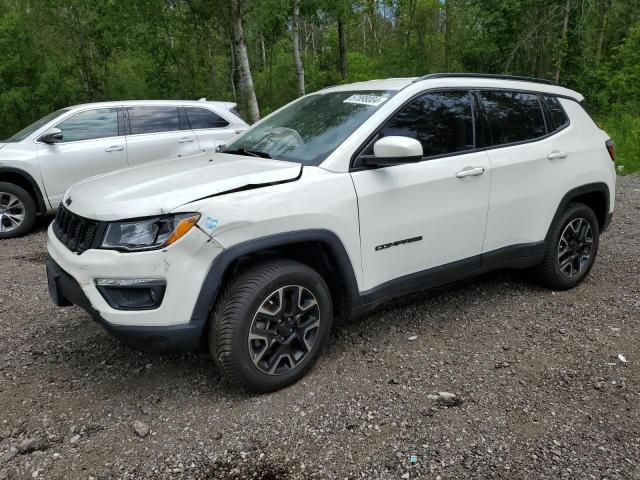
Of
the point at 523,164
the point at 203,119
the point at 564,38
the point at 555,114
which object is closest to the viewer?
the point at 523,164

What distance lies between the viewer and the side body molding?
274cm

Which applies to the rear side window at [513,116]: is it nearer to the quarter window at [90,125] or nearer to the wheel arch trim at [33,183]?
the quarter window at [90,125]

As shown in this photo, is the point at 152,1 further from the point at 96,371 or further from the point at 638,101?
the point at 638,101

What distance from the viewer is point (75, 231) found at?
3.01m

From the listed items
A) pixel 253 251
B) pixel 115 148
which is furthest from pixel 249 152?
pixel 115 148

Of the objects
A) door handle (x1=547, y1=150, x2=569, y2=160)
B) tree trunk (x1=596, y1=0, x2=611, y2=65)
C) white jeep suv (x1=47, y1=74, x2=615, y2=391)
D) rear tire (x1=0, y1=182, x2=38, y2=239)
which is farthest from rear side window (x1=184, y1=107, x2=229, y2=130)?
tree trunk (x1=596, y1=0, x2=611, y2=65)

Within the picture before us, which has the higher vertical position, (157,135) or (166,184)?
(166,184)

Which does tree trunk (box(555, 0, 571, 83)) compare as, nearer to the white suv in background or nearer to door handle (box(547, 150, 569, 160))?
the white suv in background

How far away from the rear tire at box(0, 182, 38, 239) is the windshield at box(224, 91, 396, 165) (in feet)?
14.3

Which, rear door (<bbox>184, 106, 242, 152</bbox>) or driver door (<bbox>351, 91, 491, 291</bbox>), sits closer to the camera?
driver door (<bbox>351, 91, 491, 291</bbox>)

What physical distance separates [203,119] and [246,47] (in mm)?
7502

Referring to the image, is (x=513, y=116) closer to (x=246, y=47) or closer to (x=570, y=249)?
(x=570, y=249)

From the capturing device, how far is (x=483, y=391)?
10.1 ft

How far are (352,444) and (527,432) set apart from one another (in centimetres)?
92
